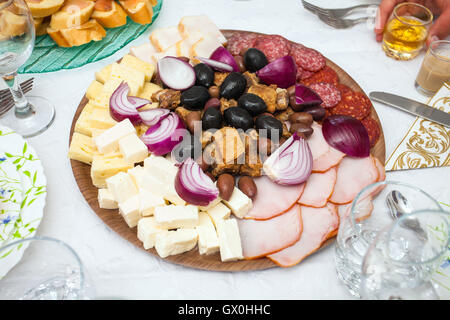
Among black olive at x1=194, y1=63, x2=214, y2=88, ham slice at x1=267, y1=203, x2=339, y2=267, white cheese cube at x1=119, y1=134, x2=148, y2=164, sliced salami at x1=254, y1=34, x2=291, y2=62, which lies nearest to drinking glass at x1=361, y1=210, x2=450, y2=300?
ham slice at x1=267, y1=203, x2=339, y2=267

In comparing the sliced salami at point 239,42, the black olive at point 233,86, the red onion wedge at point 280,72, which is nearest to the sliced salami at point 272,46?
the sliced salami at point 239,42

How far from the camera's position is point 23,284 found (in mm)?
937

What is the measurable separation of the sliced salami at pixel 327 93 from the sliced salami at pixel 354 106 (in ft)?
0.06

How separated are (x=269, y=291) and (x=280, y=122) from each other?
54 centimetres

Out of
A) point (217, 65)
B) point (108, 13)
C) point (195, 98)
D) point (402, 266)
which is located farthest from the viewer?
point (108, 13)

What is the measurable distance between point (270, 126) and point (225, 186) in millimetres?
273

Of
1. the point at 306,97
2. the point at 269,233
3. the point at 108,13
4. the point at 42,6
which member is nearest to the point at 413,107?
the point at 306,97

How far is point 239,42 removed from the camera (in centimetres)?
168

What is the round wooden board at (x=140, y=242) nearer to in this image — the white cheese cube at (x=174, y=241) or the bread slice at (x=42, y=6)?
the white cheese cube at (x=174, y=241)

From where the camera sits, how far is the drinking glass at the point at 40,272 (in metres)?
0.87

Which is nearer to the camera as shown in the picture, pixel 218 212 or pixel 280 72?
pixel 218 212

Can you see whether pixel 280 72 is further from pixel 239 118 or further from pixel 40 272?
pixel 40 272

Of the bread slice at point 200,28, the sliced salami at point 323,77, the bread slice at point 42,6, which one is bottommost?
the sliced salami at point 323,77
